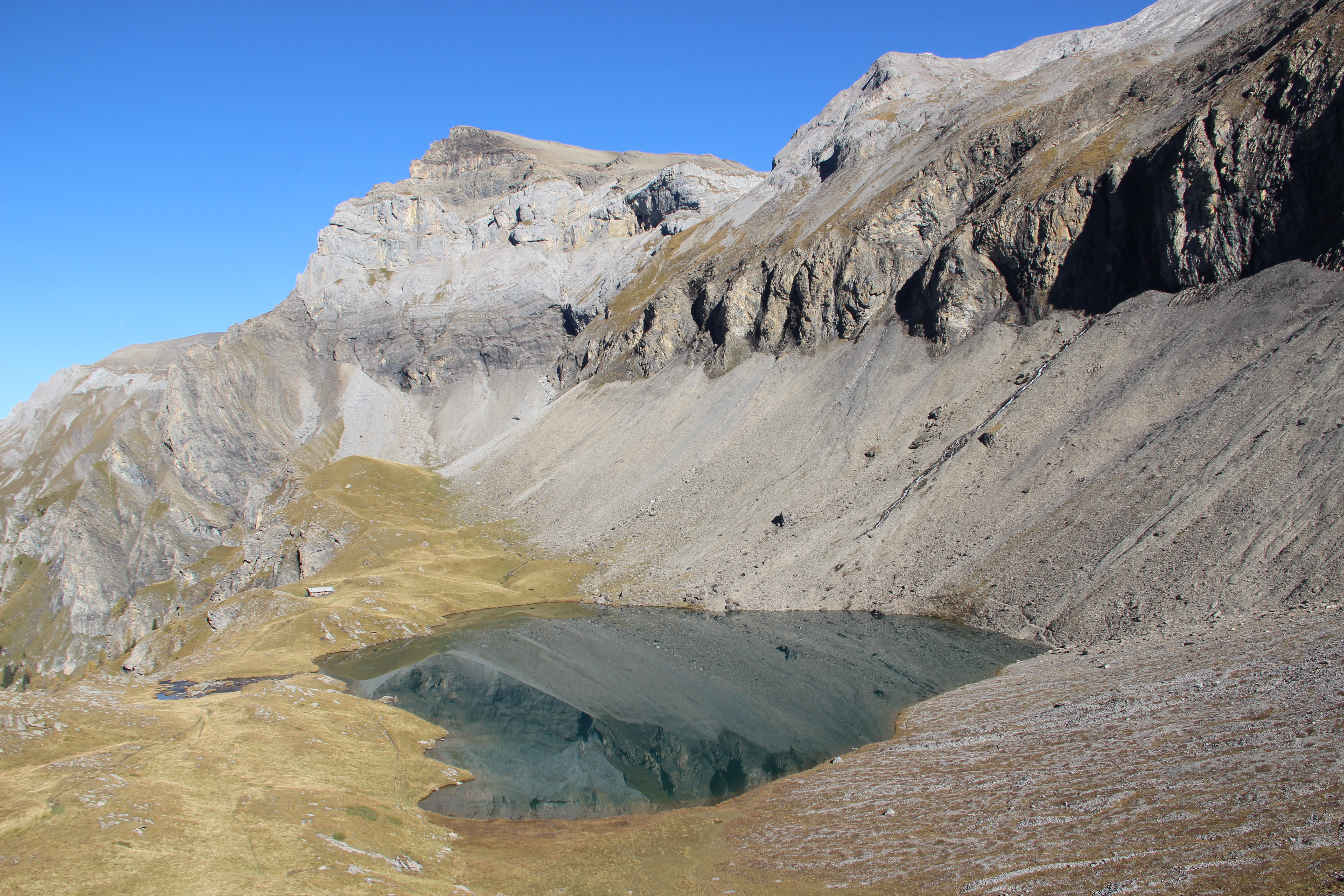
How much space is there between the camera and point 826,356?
Answer: 3996 inches

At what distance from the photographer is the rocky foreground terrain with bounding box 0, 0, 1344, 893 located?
20.7m

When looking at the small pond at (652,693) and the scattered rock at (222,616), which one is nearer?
the small pond at (652,693)

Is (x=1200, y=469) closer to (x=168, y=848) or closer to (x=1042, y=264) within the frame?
(x=1042, y=264)

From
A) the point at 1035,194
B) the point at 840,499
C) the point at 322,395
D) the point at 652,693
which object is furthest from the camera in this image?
the point at 322,395

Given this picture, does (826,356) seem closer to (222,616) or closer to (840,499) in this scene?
(840,499)

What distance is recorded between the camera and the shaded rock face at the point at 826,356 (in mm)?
62688

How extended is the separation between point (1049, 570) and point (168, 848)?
5424 centimetres

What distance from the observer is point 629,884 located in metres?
20.6

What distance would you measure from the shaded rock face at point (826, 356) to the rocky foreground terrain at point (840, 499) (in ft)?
1.98

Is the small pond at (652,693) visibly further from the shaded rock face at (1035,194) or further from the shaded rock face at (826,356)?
the shaded rock face at (1035,194)

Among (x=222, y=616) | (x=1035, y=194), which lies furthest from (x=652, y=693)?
(x=1035, y=194)

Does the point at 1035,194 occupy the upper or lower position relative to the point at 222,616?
upper

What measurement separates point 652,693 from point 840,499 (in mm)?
37299

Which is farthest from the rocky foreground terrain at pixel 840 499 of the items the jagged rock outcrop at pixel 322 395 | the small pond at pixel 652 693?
the small pond at pixel 652 693
